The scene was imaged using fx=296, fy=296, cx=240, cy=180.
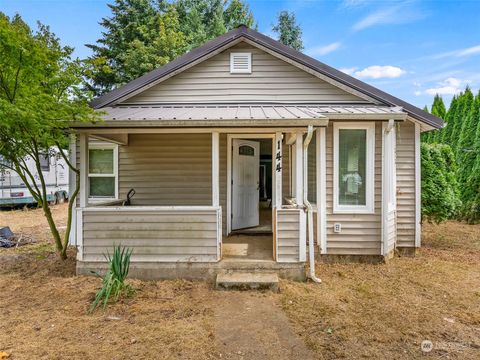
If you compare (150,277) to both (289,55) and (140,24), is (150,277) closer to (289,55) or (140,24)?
(289,55)

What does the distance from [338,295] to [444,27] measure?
34.6ft

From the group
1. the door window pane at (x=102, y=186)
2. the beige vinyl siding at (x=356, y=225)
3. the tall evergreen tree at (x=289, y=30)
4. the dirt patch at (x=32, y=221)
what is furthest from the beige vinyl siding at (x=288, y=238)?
the tall evergreen tree at (x=289, y=30)

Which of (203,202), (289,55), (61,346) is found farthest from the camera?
(203,202)

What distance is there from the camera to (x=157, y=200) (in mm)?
6797

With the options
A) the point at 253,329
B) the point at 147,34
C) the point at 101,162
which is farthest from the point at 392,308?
the point at 147,34

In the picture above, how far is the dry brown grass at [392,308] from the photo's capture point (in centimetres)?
302

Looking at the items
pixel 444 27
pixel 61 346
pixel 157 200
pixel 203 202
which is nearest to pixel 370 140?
pixel 203 202

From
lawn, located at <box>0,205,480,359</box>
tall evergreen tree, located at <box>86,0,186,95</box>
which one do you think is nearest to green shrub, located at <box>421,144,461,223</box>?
lawn, located at <box>0,205,480,359</box>

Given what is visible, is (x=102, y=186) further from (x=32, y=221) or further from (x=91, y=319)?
(x=32, y=221)

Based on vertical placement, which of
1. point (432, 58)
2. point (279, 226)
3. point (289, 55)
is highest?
point (432, 58)

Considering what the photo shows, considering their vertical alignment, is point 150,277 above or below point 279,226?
below

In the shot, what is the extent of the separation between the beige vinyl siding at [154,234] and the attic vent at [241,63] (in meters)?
3.44

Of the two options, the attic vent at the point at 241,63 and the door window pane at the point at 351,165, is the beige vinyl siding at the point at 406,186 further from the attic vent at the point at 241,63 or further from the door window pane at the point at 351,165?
the attic vent at the point at 241,63

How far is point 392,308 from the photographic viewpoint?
3912mm
